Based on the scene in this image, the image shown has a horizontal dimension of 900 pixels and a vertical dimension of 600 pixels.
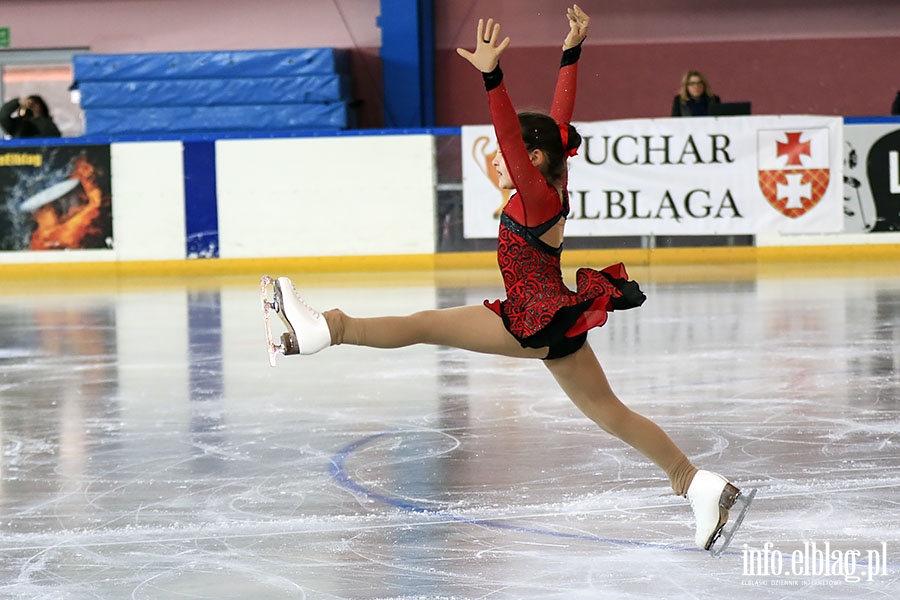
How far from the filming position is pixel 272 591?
313cm

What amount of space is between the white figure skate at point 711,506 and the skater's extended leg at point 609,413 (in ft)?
0.24

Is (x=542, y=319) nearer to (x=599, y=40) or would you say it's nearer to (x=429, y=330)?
(x=429, y=330)

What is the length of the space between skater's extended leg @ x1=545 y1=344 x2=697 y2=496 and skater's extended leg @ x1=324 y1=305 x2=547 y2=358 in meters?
0.14

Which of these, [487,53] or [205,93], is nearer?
[487,53]

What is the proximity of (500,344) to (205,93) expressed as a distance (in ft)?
38.4

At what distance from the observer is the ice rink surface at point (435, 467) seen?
3.24 m

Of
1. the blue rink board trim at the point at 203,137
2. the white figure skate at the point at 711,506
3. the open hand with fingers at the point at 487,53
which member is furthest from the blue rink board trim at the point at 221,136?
the white figure skate at the point at 711,506

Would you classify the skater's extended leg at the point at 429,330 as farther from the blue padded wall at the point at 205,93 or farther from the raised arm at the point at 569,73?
the blue padded wall at the point at 205,93

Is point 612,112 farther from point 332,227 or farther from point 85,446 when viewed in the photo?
point 85,446

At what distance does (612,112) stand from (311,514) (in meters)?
13.1

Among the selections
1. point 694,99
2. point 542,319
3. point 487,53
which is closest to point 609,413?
point 542,319

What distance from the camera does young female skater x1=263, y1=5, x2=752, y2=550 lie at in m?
3.30

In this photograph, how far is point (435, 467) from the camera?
4441 millimetres

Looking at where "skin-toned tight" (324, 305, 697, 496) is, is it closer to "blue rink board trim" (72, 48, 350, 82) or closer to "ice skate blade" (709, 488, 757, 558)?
"ice skate blade" (709, 488, 757, 558)
